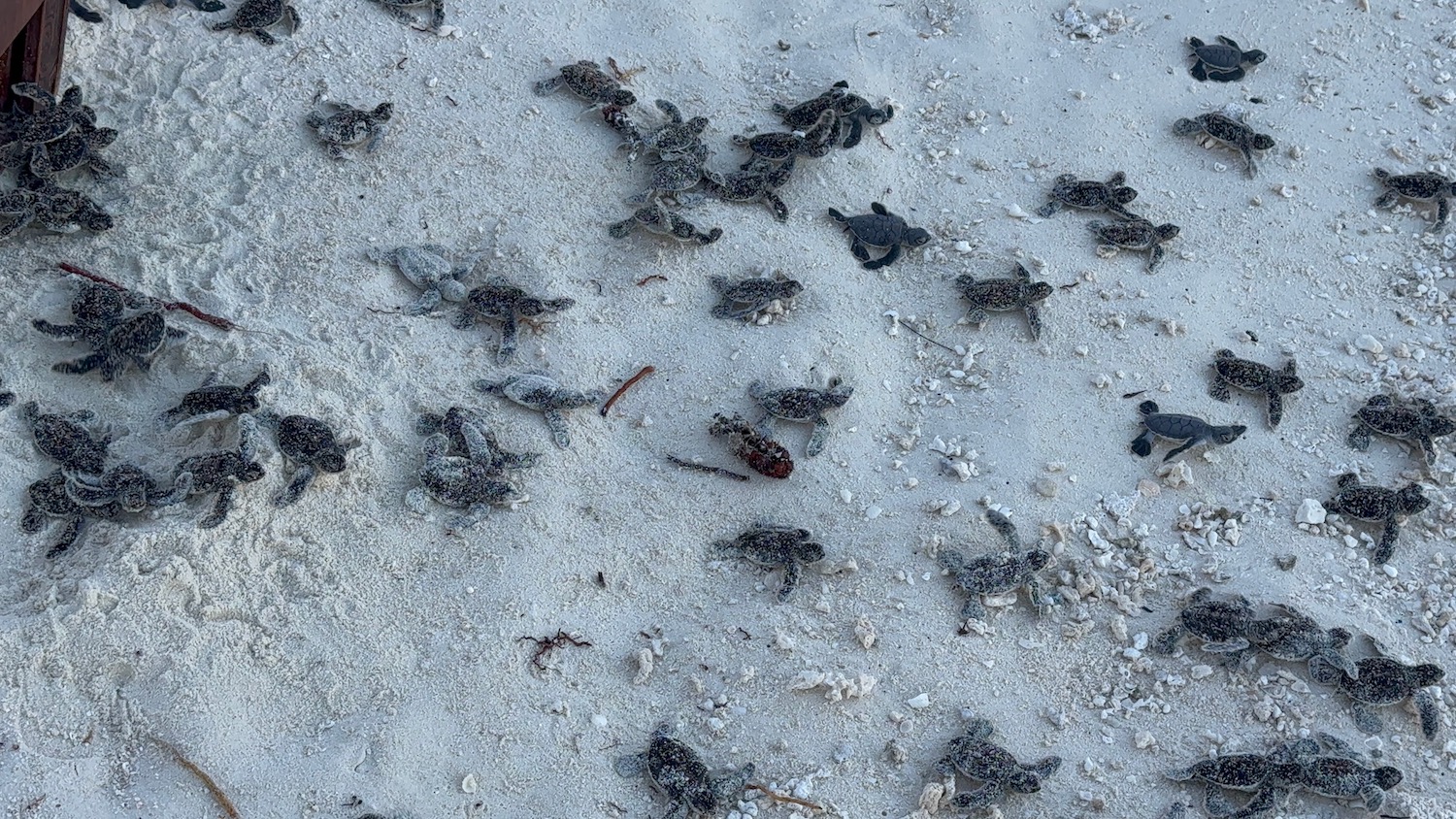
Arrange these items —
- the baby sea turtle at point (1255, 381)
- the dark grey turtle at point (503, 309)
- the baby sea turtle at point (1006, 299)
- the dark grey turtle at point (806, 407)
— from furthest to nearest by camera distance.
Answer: the baby sea turtle at point (1006, 299) → the baby sea turtle at point (1255, 381) → the dark grey turtle at point (503, 309) → the dark grey turtle at point (806, 407)

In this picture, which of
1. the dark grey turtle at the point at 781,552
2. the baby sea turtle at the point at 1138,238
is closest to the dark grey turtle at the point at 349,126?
the dark grey turtle at the point at 781,552

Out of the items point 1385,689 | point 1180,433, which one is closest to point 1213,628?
point 1385,689

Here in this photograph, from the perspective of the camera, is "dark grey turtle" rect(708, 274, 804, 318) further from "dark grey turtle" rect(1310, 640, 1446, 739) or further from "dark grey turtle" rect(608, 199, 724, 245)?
"dark grey turtle" rect(1310, 640, 1446, 739)

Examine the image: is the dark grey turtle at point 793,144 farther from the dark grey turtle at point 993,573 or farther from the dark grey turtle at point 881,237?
the dark grey turtle at point 993,573

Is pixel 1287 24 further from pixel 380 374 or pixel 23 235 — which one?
pixel 23 235

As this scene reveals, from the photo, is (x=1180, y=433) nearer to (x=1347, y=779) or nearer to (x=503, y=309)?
(x=1347, y=779)

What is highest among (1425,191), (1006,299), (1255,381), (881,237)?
(1425,191)
